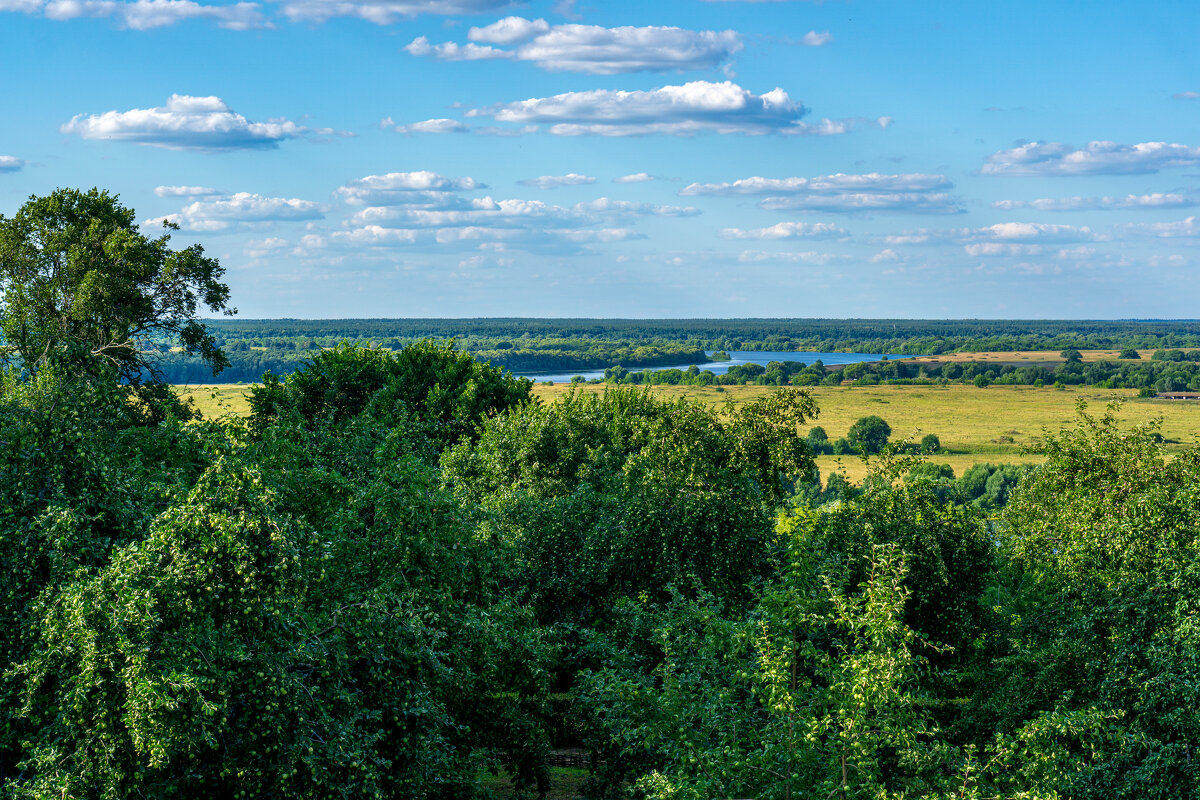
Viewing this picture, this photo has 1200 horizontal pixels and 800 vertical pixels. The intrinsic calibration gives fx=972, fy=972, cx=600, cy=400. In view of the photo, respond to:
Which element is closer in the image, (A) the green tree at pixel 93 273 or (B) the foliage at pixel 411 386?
(A) the green tree at pixel 93 273

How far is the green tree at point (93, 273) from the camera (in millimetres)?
38625

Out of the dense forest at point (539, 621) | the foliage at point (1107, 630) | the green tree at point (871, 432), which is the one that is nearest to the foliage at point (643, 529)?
the dense forest at point (539, 621)

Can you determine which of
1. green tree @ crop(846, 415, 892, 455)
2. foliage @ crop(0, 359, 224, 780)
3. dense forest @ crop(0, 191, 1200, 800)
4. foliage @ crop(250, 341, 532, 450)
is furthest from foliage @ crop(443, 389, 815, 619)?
green tree @ crop(846, 415, 892, 455)

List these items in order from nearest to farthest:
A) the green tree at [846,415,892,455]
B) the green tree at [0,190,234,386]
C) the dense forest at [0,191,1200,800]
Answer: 1. the dense forest at [0,191,1200,800]
2. the green tree at [0,190,234,386]
3. the green tree at [846,415,892,455]

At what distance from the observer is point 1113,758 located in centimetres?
1956

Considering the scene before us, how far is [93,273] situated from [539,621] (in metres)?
23.0

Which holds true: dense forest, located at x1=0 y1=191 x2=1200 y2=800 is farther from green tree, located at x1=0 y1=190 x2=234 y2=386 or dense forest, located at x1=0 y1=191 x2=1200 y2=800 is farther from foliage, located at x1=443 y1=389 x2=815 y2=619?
green tree, located at x1=0 y1=190 x2=234 y2=386

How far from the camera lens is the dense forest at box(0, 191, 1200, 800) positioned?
45.5 feet

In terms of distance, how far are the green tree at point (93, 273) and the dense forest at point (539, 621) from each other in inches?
566

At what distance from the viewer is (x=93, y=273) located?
123ft

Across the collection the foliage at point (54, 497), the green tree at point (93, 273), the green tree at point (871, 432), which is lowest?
the green tree at point (871, 432)

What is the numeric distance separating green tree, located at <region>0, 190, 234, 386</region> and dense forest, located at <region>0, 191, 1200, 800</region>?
14.4m

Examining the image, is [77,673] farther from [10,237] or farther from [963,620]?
[10,237]

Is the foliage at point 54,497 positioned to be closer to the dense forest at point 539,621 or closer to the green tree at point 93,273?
the dense forest at point 539,621
